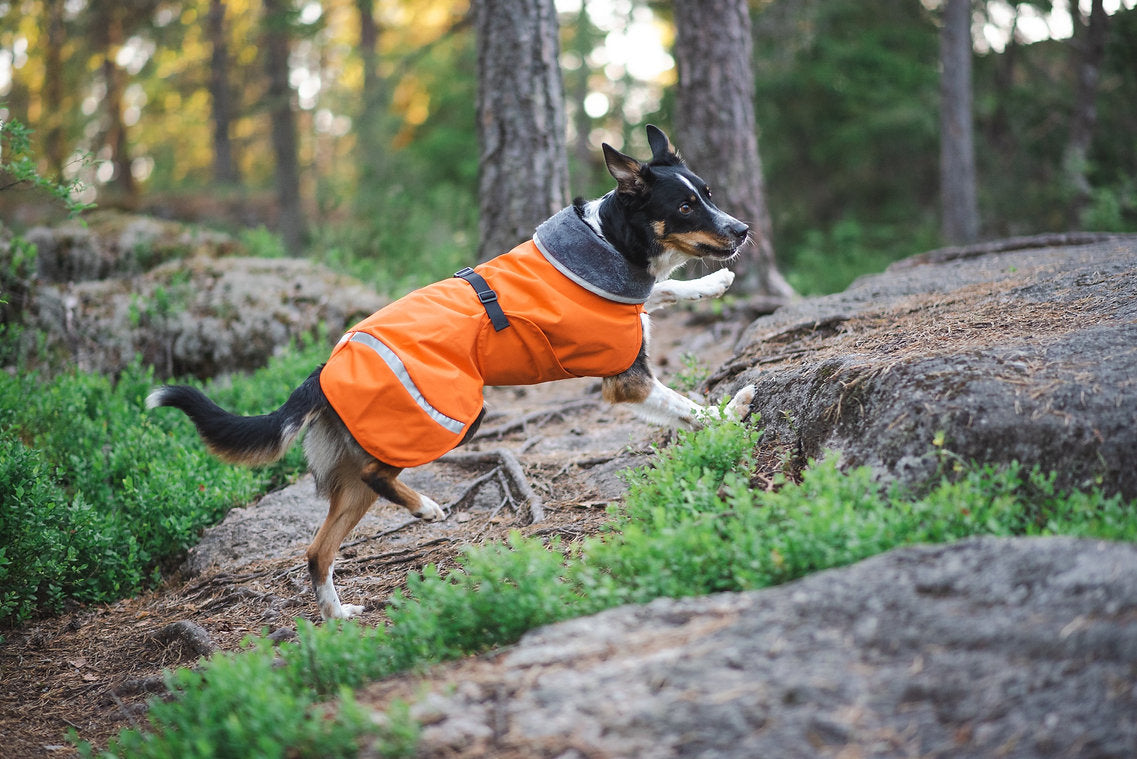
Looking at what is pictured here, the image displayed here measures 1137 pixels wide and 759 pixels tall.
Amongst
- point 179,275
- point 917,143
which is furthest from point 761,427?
point 917,143

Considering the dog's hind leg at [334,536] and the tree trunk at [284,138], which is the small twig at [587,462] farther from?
the tree trunk at [284,138]

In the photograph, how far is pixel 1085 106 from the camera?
12.5m

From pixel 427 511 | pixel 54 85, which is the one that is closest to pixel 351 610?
pixel 427 511

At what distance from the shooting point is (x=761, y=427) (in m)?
4.50

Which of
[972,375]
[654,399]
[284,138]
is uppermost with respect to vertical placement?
[284,138]

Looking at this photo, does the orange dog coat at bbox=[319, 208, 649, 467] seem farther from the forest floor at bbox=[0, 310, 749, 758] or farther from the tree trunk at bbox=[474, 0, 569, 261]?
the tree trunk at bbox=[474, 0, 569, 261]

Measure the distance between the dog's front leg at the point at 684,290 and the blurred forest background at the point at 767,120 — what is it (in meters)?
4.93

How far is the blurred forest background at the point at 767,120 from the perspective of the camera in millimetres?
12680

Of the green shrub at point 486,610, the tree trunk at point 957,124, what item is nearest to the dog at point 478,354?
the green shrub at point 486,610

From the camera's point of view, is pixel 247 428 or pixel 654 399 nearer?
pixel 247 428

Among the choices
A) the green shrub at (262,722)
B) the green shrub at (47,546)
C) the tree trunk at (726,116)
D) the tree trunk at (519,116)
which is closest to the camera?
the green shrub at (262,722)

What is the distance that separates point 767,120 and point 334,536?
13483 mm

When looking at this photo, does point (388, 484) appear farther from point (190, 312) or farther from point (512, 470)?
point (190, 312)

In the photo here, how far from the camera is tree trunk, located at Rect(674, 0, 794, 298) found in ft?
28.6
